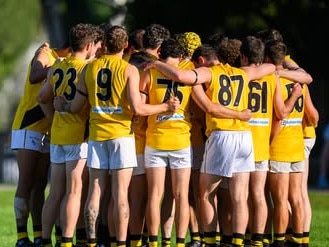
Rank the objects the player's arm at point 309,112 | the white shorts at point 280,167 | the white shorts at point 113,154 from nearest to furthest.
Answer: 1. the white shorts at point 113,154
2. the white shorts at point 280,167
3. the player's arm at point 309,112

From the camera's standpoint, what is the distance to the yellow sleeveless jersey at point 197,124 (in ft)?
47.8

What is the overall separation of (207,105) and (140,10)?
17.9 m

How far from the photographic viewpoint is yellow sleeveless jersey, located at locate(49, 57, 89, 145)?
1414 centimetres

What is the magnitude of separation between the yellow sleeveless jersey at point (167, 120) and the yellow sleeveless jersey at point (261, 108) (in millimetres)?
825

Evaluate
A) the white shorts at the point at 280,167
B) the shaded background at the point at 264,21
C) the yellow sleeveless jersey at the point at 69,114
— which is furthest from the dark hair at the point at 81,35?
the shaded background at the point at 264,21

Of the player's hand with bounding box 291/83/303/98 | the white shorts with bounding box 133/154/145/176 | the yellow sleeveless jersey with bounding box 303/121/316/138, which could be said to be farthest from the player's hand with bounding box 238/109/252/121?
the yellow sleeveless jersey with bounding box 303/121/316/138

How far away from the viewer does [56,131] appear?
14234 millimetres

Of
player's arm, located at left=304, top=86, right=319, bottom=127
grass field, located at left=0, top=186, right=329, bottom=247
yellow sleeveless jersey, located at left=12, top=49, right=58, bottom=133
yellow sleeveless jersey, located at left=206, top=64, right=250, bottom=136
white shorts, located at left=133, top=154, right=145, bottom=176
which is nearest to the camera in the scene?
yellow sleeveless jersey, located at left=206, top=64, right=250, bottom=136

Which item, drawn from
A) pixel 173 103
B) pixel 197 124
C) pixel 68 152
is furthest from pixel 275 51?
pixel 68 152

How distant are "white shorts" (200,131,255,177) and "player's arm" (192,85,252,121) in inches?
8.3

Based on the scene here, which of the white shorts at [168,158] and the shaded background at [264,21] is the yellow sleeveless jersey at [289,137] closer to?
the white shorts at [168,158]

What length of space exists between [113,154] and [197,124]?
4.40 feet

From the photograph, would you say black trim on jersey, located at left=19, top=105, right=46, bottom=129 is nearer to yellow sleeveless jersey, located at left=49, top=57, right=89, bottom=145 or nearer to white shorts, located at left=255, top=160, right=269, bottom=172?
yellow sleeveless jersey, located at left=49, top=57, right=89, bottom=145

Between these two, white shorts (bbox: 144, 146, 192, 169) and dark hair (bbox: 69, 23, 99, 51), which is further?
white shorts (bbox: 144, 146, 192, 169)
